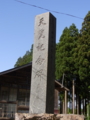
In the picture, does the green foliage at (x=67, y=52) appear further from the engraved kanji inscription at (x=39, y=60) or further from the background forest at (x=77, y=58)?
the engraved kanji inscription at (x=39, y=60)

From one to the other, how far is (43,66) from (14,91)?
10.9 m

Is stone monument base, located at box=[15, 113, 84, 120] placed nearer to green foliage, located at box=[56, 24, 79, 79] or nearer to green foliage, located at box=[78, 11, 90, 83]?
green foliage, located at box=[78, 11, 90, 83]

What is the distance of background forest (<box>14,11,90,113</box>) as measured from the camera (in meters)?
21.4

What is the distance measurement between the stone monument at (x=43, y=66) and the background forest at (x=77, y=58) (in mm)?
14890

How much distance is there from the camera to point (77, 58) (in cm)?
2206

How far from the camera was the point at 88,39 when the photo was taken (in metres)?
21.9

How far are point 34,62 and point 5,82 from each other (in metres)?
10.2

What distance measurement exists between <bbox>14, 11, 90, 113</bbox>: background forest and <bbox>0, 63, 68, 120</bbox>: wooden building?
667 cm

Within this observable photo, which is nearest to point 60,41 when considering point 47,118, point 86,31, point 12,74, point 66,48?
point 66,48

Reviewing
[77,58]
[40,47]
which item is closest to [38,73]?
A: [40,47]

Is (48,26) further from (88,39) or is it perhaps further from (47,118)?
(88,39)

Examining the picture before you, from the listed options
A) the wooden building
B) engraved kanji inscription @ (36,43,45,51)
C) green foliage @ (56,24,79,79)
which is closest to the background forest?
green foliage @ (56,24,79,79)

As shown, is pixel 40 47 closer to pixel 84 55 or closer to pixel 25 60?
pixel 84 55

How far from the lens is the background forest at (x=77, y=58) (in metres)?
21.4
